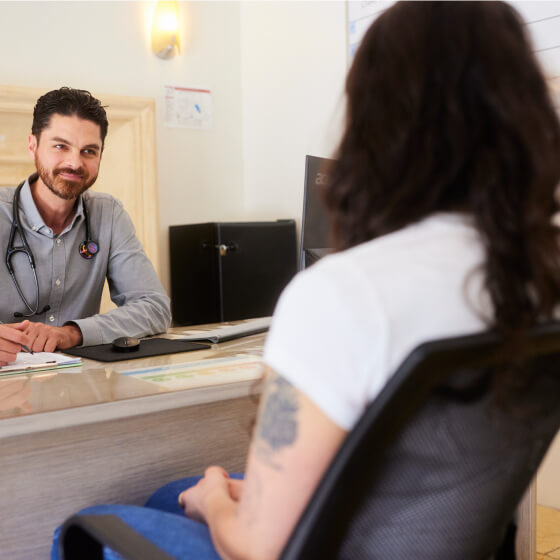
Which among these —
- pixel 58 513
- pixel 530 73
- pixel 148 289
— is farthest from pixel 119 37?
pixel 530 73

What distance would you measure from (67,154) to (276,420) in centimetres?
189

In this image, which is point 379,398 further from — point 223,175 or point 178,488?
point 223,175

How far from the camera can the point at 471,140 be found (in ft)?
2.24

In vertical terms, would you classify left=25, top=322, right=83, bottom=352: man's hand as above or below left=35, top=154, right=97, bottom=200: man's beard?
below

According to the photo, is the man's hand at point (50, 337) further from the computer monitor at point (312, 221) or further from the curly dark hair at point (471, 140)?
the curly dark hair at point (471, 140)

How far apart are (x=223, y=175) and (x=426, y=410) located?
3.47m

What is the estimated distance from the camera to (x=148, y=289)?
2.26m

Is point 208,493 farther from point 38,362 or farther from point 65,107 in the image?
point 65,107

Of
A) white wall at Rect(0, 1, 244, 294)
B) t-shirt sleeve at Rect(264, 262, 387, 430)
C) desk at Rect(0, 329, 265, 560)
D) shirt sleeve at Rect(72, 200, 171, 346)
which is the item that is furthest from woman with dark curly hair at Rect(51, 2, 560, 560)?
white wall at Rect(0, 1, 244, 294)

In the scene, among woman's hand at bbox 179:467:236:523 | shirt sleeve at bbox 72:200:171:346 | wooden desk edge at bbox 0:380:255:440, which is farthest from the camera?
shirt sleeve at bbox 72:200:171:346

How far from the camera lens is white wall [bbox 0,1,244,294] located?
3.30 metres

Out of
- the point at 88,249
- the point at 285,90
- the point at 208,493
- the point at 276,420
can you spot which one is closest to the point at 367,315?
the point at 276,420

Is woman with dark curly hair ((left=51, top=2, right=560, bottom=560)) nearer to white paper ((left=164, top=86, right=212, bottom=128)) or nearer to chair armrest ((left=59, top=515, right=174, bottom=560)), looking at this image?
chair armrest ((left=59, top=515, right=174, bottom=560))

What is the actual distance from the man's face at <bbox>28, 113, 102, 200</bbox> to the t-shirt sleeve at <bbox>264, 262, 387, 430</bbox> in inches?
71.5
